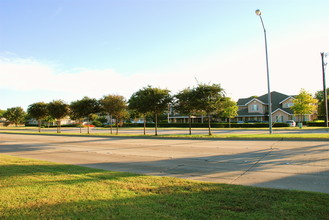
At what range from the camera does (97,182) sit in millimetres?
6090

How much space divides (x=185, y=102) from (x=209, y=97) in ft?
8.34

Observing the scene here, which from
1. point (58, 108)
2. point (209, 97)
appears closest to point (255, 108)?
point (209, 97)

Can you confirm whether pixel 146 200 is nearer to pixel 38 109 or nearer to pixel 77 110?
pixel 77 110

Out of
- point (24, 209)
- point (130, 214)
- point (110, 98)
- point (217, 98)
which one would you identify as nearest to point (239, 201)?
point (130, 214)

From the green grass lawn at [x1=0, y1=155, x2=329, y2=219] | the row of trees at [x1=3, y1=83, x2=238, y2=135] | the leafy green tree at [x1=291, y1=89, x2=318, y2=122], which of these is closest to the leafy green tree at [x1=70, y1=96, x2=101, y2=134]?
the row of trees at [x1=3, y1=83, x2=238, y2=135]

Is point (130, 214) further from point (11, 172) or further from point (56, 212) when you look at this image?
point (11, 172)

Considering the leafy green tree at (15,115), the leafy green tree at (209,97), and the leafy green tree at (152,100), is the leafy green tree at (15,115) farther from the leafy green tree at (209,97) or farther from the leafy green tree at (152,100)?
the leafy green tree at (209,97)

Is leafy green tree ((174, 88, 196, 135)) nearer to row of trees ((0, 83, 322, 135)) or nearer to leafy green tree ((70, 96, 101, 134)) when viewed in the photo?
row of trees ((0, 83, 322, 135))

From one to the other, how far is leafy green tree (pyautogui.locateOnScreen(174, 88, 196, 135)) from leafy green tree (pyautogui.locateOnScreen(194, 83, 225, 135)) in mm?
541

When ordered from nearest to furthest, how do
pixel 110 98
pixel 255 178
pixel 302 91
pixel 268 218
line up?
pixel 268 218 → pixel 255 178 → pixel 110 98 → pixel 302 91

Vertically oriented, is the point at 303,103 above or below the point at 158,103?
above

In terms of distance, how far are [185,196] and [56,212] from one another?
7.73ft

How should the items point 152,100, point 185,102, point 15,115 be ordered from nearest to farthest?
point 185,102 → point 152,100 → point 15,115

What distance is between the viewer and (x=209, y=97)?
942 inches
